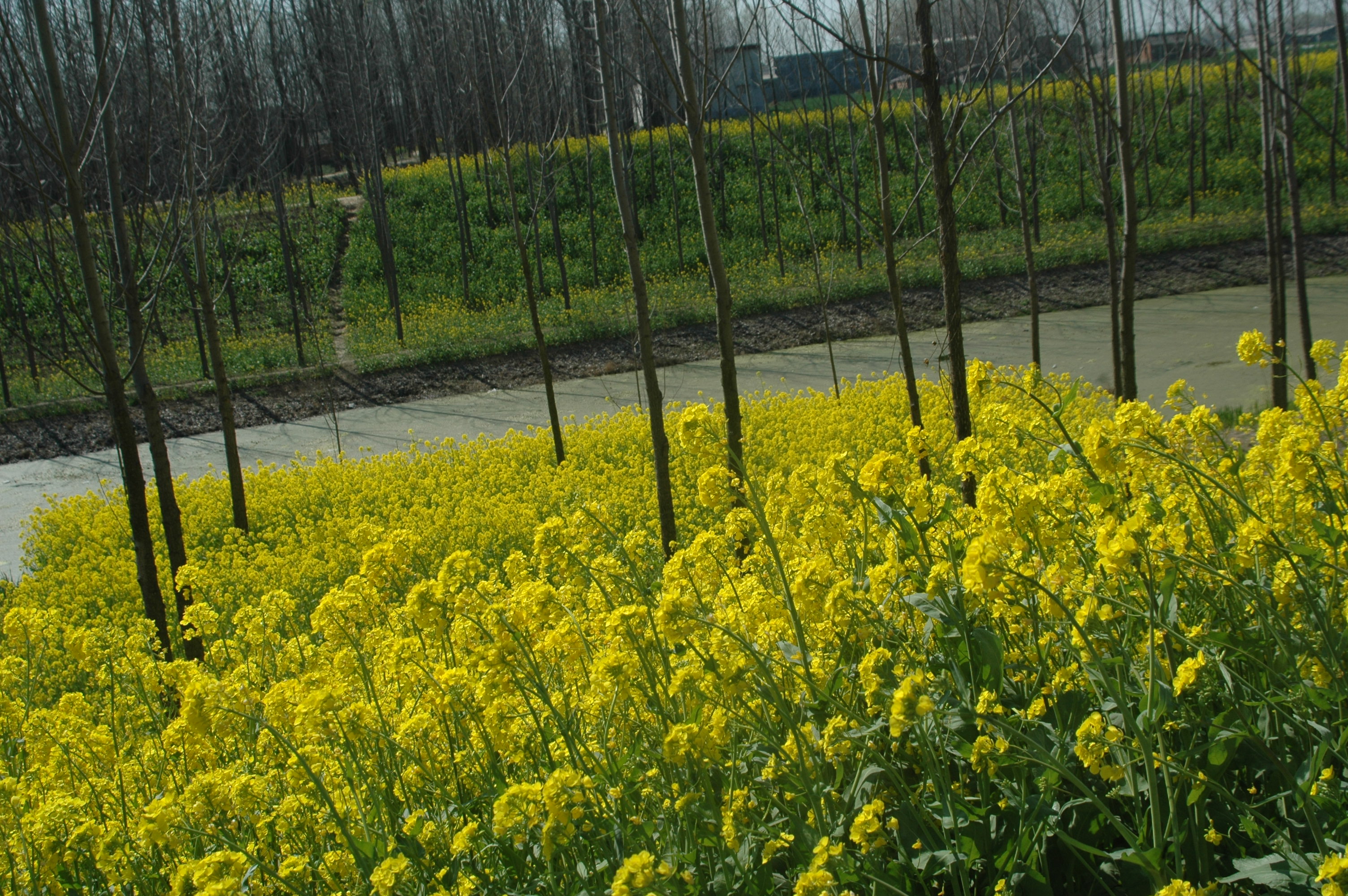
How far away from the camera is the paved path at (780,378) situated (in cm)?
1222

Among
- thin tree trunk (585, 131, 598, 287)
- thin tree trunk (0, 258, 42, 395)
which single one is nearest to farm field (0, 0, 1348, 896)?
thin tree trunk (0, 258, 42, 395)

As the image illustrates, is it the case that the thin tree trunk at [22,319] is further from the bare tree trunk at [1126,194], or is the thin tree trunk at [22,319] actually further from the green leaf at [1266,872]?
the green leaf at [1266,872]

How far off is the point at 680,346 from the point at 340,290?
11.8 meters

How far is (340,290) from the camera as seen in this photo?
2541 centimetres

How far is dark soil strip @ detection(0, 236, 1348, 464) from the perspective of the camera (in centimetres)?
1597

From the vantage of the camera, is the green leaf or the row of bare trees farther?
the row of bare trees

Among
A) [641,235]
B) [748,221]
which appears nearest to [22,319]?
[641,235]

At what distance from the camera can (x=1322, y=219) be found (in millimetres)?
20531

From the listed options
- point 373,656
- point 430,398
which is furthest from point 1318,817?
point 430,398

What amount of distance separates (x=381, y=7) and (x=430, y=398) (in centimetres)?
1750

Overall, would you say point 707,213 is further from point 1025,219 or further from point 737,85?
point 737,85

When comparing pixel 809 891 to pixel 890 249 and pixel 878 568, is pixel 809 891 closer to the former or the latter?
pixel 878 568

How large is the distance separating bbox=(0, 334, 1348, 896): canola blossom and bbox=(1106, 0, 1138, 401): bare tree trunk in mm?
3782

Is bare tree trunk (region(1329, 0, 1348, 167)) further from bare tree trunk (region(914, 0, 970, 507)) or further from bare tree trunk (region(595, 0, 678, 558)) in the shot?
bare tree trunk (region(595, 0, 678, 558))
